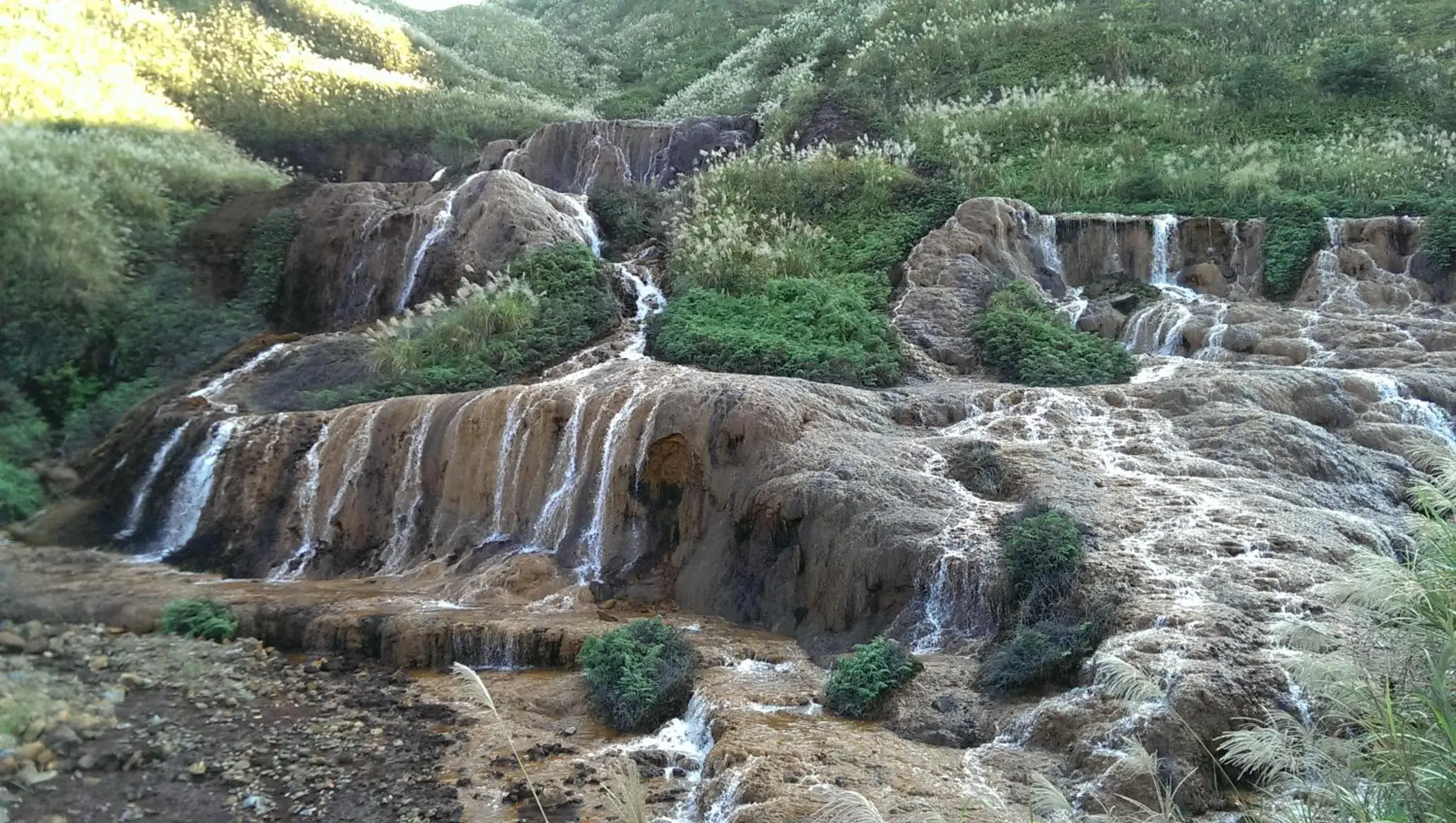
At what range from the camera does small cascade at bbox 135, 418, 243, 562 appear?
13656mm

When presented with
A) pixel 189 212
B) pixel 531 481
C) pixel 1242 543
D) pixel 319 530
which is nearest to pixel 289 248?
pixel 189 212

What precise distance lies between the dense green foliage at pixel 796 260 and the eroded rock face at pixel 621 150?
364 centimetres

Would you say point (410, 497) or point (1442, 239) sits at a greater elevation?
point (1442, 239)

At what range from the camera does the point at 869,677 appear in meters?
7.86

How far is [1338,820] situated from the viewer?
11.1 ft

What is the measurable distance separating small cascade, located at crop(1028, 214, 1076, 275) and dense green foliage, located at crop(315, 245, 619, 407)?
740 cm

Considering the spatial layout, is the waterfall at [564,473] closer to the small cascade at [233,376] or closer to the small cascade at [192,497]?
the small cascade at [192,497]

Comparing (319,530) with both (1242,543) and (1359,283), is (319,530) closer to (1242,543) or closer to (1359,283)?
(1242,543)

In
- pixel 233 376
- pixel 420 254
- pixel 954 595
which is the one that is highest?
pixel 420 254

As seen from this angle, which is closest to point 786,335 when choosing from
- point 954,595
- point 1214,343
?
point 1214,343

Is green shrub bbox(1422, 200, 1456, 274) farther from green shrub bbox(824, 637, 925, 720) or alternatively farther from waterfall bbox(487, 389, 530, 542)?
waterfall bbox(487, 389, 530, 542)

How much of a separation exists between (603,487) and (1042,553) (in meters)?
5.42

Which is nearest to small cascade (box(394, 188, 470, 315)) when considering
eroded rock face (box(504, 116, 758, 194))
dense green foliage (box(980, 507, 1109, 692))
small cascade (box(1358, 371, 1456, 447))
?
eroded rock face (box(504, 116, 758, 194))

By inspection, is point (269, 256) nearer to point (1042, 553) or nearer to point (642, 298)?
point (642, 298)
